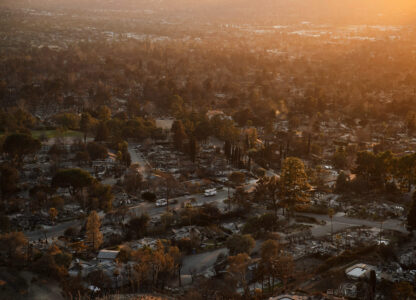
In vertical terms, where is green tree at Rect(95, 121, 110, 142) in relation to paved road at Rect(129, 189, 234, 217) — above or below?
above

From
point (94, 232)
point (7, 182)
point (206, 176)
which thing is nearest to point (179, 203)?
point (206, 176)

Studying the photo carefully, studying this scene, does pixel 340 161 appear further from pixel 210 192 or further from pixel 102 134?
pixel 102 134

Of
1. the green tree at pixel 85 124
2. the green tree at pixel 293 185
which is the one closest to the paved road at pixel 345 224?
the green tree at pixel 293 185

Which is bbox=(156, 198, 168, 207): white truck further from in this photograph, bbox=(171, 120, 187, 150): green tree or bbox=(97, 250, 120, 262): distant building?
bbox=(171, 120, 187, 150): green tree

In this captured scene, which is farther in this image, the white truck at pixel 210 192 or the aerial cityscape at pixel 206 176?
→ the white truck at pixel 210 192

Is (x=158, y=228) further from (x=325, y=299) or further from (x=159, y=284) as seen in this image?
(x=325, y=299)

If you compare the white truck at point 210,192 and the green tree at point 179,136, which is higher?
the green tree at point 179,136

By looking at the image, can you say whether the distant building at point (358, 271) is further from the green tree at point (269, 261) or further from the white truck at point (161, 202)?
the white truck at point (161, 202)

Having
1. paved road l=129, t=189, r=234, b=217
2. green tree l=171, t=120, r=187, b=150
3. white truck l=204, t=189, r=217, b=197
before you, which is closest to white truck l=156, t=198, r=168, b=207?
paved road l=129, t=189, r=234, b=217

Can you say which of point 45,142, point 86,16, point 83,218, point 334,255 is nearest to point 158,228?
point 83,218
